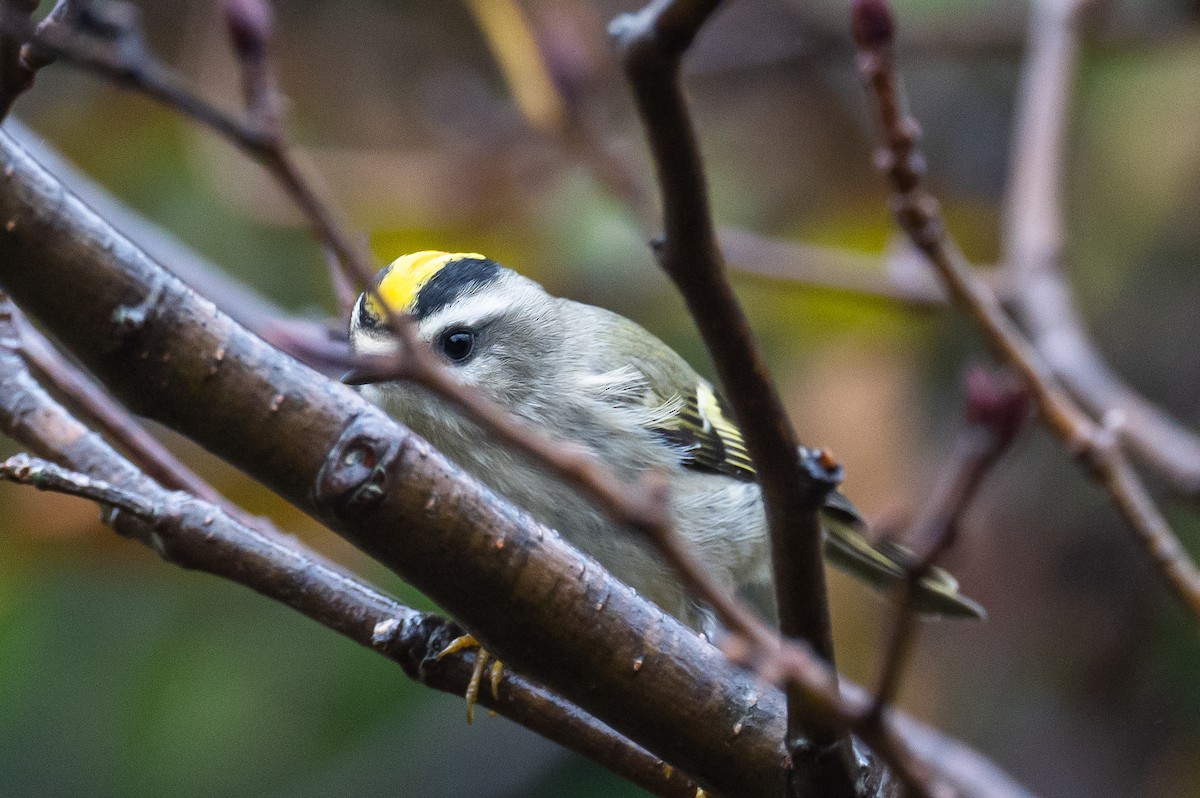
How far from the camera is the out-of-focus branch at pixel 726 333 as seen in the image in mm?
698

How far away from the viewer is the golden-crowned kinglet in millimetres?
1821

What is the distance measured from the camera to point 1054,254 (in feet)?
7.20

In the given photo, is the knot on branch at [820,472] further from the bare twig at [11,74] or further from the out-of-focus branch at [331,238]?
the bare twig at [11,74]

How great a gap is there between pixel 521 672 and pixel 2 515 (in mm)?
1932

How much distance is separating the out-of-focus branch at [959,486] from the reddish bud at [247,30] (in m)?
0.75

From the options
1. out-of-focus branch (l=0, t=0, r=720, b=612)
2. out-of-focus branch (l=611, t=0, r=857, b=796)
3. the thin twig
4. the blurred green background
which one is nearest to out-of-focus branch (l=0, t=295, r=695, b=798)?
the thin twig

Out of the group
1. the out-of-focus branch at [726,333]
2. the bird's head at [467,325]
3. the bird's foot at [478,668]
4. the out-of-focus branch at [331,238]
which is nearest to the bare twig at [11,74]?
the out-of-focus branch at [331,238]

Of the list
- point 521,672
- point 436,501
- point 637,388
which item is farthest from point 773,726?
point 637,388

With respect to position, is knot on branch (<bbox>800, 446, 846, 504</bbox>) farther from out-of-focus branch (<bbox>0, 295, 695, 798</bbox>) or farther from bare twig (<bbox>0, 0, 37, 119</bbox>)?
bare twig (<bbox>0, 0, 37, 119</bbox>)

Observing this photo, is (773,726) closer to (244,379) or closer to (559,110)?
(244,379)

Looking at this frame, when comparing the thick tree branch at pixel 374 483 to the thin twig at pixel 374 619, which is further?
the thin twig at pixel 374 619

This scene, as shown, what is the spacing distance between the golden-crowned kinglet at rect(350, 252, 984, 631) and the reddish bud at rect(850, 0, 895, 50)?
2.62ft

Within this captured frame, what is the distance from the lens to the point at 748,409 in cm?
85

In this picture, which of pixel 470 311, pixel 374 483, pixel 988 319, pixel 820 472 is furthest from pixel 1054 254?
pixel 374 483
